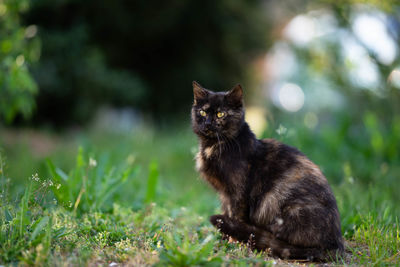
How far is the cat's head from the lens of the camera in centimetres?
325

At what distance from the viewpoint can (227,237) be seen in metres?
3.05

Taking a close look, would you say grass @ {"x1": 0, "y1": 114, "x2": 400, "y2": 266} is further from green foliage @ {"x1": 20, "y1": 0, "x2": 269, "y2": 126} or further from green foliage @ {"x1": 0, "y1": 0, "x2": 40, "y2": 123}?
green foliage @ {"x1": 20, "y1": 0, "x2": 269, "y2": 126}

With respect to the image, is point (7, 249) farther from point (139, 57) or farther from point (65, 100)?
point (139, 57)

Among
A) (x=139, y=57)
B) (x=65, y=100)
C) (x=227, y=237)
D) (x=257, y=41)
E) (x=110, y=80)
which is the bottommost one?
(x=227, y=237)

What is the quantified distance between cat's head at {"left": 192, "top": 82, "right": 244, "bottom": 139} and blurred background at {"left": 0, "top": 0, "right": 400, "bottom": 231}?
68 centimetres

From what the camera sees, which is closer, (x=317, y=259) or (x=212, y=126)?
(x=317, y=259)

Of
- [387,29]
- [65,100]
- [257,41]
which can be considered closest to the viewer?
[387,29]

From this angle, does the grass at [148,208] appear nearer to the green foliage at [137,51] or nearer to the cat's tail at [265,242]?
the cat's tail at [265,242]

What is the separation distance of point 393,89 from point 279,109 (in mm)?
3232

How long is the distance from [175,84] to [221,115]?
779cm

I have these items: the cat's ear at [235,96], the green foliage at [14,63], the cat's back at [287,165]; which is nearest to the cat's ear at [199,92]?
the cat's ear at [235,96]

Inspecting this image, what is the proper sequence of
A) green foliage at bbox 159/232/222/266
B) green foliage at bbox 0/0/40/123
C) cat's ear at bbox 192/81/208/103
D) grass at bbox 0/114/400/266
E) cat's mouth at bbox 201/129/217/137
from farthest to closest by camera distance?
green foliage at bbox 0/0/40/123 → cat's ear at bbox 192/81/208/103 → cat's mouth at bbox 201/129/217/137 → grass at bbox 0/114/400/266 → green foliage at bbox 159/232/222/266

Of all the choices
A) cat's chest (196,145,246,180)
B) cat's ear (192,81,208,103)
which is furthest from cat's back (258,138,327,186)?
cat's ear (192,81,208,103)

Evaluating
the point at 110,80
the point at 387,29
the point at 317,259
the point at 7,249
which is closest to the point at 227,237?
the point at 317,259
